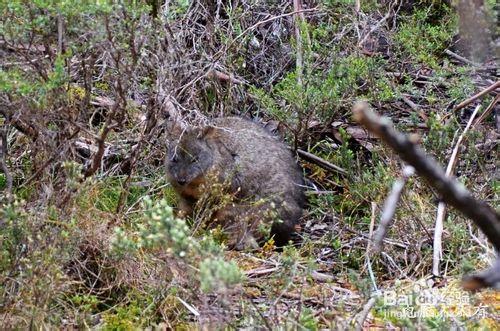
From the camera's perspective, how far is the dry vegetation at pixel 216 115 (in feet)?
15.0

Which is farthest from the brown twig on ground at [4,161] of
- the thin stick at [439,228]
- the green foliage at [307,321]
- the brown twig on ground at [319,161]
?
the thin stick at [439,228]

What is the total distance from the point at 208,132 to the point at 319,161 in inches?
42.2

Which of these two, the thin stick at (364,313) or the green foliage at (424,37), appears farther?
the green foliage at (424,37)

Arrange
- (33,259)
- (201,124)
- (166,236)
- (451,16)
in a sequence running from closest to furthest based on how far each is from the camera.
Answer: (166,236) → (33,259) → (201,124) → (451,16)

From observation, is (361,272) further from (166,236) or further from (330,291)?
(166,236)

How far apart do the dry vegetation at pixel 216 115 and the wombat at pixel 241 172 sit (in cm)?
17

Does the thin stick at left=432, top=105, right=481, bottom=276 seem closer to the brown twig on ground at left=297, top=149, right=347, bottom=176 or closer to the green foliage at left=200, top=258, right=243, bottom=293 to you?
the brown twig on ground at left=297, top=149, right=347, bottom=176

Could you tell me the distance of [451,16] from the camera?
7.63m

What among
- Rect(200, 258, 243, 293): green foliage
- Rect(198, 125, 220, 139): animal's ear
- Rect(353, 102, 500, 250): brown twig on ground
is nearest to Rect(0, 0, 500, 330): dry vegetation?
Rect(200, 258, 243, 293): green foliage

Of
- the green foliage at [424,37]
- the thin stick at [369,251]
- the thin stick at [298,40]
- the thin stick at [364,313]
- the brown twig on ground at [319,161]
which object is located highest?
the green foliage at [424,37]

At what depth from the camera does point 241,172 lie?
6.72 meters

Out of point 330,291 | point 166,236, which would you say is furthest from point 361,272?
point 166,236

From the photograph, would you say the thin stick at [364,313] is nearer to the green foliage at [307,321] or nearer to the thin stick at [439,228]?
the green foliage at [307,321]

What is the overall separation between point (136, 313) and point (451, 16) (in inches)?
171
